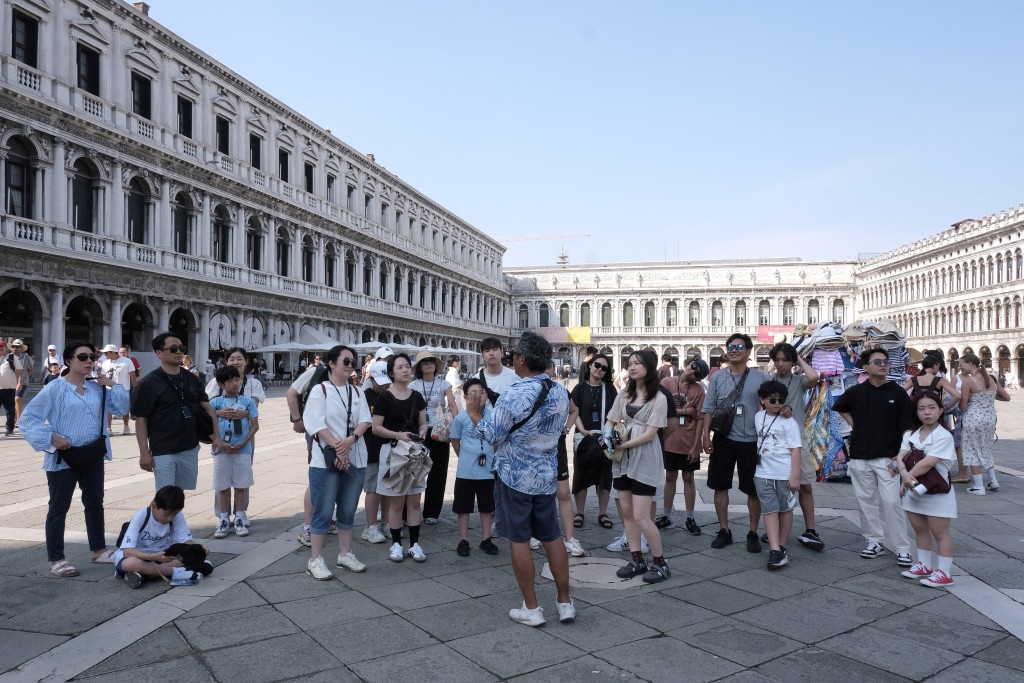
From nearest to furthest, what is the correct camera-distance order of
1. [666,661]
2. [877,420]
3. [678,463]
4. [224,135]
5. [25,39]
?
[666,661] < [877,420] < [678,463] < [25,39] < [224,135]

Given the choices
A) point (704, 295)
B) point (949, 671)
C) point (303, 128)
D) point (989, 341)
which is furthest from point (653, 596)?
point (704, 295)

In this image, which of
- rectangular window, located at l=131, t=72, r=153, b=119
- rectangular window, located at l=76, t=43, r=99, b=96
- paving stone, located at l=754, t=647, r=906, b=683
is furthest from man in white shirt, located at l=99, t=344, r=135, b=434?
rectangular window, located at l=131, t=72, r=153, b=119

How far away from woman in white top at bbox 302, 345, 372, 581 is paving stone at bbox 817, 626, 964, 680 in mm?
2937

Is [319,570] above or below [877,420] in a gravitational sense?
below

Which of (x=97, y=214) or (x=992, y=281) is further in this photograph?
(x=992, y=281)

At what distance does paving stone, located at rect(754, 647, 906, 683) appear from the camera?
3176 mm

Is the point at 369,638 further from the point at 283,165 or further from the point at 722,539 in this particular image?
the point at 283,165

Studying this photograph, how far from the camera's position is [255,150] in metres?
28.5

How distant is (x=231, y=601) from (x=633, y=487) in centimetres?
256

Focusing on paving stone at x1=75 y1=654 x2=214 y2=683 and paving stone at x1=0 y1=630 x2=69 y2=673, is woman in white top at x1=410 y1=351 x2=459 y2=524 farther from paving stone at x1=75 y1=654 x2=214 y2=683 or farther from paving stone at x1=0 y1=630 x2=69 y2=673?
paving stone at x1=0 y1=630 x2=69 y2=673

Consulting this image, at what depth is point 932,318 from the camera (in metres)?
50.4

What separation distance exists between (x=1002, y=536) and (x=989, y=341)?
4558 centimetres

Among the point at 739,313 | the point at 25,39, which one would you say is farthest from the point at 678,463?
the point at 739,313

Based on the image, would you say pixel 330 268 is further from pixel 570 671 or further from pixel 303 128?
pixel 570 671
